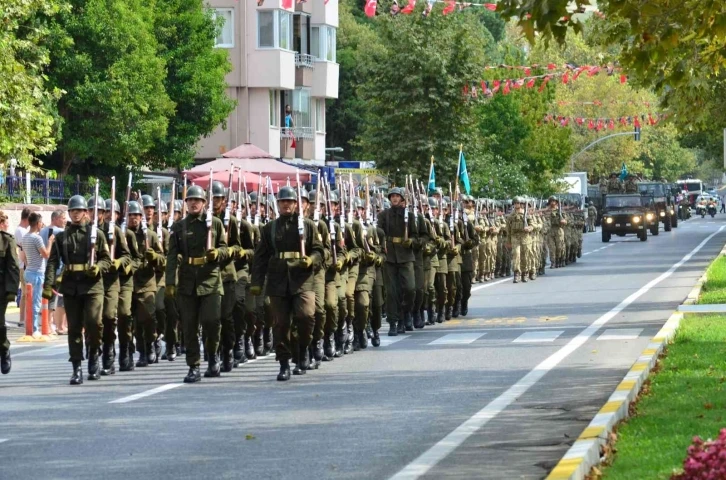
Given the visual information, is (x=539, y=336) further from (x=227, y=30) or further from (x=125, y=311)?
(x=227, y=30)

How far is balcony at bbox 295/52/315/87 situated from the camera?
6519 centimetres

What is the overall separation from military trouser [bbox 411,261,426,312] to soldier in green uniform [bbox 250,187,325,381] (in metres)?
6.37

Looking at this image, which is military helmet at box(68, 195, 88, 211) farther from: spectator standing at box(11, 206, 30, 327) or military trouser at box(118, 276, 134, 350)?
spectator standing at box(11, 206, 30, 327)

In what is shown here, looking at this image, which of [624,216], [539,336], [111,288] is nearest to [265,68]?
[624,216]

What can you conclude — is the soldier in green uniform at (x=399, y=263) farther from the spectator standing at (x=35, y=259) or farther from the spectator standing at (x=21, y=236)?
the spectator standing at (x=21, y=236)

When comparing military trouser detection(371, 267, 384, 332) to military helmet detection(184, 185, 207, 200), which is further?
military trouser detection(371, 267, 384, 332)

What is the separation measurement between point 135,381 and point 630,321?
909 cm

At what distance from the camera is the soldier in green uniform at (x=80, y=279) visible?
16.6 metres

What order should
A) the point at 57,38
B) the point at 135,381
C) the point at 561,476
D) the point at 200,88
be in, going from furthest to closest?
the point at 200,88
the point at 57,38
the point at 135,381
the point at 561,476

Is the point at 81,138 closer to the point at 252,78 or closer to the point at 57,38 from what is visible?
the point at 57,38

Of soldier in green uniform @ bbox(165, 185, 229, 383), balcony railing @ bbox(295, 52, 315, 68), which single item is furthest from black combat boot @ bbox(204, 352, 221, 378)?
balcony railing @ bbox(295, 52, 315, 68)

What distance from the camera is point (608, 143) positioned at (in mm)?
112250

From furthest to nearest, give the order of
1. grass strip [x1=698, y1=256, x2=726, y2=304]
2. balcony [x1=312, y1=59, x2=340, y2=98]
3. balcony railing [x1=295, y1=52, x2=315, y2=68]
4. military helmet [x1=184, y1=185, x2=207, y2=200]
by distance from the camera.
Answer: balcony [x1=312, y1=59, x2=340, y2=98]
balcony railing [x1=295, y1=52, x2=315, y2=68]
grass strip [x1=698, y1=256, x2=726, y2=304]
military helmet [x1=184, y1=185, x2=207, y2=200]

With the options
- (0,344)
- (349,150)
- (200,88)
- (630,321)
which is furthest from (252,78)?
(0,344)
